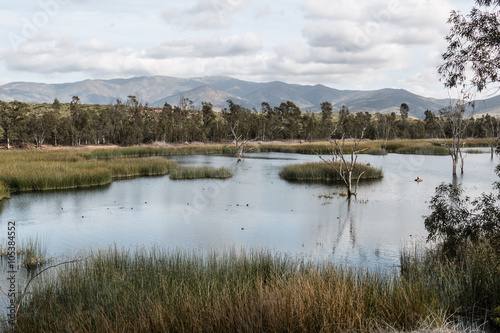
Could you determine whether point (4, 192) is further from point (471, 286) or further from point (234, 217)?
point (471, 286)

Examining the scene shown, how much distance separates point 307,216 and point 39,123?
54.4 m

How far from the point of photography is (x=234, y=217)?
19094mm

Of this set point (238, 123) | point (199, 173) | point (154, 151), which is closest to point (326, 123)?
Answer: point (238, 123)

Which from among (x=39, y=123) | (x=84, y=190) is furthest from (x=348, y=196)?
(x=39, y=123)

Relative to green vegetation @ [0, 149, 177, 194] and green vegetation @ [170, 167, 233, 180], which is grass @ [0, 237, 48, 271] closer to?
green vegetation @ [0, 149, 177, 194]

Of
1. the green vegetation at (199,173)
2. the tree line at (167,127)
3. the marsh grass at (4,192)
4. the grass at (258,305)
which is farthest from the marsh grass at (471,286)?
the tree line at (167,127)

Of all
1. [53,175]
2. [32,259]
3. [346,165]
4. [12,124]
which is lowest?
[32,259]

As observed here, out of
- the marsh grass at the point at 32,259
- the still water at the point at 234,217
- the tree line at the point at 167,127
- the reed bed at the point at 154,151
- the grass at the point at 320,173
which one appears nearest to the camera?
the marsh grass at the point at 32,259

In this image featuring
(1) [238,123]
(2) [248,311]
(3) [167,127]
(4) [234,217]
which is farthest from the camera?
(1) [238,123]

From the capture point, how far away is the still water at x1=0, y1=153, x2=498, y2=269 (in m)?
14.1

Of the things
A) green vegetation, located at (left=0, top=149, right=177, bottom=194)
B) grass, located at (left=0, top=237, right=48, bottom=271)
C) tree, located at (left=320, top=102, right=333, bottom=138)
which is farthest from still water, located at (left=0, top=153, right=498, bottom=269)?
tree, located at (left=320, top=102, right=333, bottom=138)

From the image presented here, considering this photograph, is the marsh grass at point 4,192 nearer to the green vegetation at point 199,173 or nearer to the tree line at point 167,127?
the green vegetation at point 199,173

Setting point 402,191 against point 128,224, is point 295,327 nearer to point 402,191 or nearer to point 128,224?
point 128,224

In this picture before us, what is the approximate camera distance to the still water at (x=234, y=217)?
556 inches
